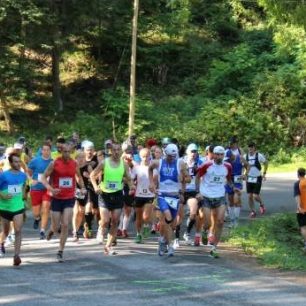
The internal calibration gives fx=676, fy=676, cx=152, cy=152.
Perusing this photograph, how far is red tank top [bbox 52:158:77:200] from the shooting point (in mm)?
10359

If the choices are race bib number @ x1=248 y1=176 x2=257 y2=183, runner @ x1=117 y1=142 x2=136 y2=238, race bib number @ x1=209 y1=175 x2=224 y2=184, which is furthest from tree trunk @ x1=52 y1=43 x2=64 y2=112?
race bib number @ x1=209 y1=175 x2=224 y2=184

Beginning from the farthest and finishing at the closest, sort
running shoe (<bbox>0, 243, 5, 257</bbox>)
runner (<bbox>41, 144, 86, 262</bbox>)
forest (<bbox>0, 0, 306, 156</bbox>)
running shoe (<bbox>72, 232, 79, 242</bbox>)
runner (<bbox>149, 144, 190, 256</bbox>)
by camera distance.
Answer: forest (<bbox>0, 0, 306, 156</bbox>) → running shoe (<bbox>72, 232, 79, 242</bbox>) → runner (<bbox>149, 144, 190, 256</bbox>) → running shoe (<bbox>0, 243, 5, 257</bbox>) → runner (<bbox>41, 144, 86, 262</bbox>)

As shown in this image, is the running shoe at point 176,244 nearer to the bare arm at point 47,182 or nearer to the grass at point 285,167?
the bare arm at point 47,182

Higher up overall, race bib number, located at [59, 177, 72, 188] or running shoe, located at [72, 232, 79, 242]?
race bib number, located at [59, 177, 72, 188]

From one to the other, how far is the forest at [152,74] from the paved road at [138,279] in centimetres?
1743

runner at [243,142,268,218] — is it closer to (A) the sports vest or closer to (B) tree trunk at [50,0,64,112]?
(A) the sports vest

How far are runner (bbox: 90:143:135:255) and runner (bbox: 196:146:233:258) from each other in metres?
1.32

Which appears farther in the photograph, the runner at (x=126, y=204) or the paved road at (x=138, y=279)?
the runner at (x=126, y=204)

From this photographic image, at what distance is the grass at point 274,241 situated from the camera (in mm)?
10922

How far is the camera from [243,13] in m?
40.1

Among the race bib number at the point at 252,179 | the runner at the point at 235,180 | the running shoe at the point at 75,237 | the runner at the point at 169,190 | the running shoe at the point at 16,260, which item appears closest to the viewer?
the running shoe at the point at 16,260

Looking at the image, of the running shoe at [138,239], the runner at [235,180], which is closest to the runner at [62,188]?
the running shoe at [138,239]

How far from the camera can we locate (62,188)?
10.4 meters

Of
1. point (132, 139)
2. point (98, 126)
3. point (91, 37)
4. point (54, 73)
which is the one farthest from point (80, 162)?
point (91, 37)
